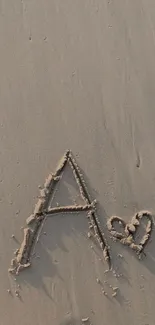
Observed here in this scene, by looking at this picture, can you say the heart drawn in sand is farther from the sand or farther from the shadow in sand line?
the shadow in sand line

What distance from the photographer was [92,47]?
2098 millimetres

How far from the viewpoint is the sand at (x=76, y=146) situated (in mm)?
2043

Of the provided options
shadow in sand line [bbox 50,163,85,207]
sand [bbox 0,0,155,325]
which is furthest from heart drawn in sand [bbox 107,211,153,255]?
shadow in sand line [bbox 50,163,85,207]

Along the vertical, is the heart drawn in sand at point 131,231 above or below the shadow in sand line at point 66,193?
below

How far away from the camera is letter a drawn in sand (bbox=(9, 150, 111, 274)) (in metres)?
2.04

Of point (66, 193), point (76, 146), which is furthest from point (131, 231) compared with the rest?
point (76, 146)

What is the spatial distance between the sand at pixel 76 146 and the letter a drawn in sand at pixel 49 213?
0.02m

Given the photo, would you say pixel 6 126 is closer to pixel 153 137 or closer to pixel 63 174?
pixel 63 174

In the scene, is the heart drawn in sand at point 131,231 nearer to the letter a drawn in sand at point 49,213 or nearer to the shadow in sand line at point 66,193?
the letter a drawn in sand at point 49,213

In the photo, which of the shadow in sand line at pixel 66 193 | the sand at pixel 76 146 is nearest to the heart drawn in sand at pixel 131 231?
the sand at pixel 76 146

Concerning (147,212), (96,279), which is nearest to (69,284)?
(96,279)

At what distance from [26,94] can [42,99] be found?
0.07m

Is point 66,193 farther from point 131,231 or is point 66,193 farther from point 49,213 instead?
point 131,231

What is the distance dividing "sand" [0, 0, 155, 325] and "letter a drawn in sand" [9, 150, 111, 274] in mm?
20
